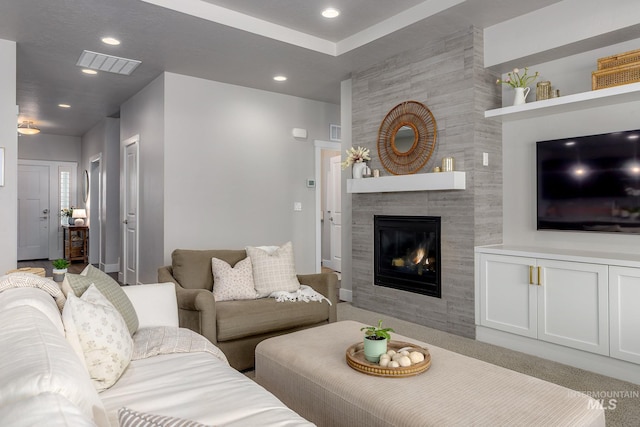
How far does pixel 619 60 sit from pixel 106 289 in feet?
11.7

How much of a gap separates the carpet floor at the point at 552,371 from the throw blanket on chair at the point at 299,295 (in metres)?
0.96

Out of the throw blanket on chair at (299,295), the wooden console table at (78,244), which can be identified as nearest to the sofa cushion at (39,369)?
the throw blanket on chair at (299,295)

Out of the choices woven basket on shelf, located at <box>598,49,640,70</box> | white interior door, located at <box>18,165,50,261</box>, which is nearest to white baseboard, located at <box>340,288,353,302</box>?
woven basket on shelf, located at <box>598,49,640,70</box>

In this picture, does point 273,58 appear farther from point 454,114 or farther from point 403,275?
point 403,275

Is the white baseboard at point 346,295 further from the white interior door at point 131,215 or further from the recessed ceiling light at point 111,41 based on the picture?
the recessed ceiling light at point 111,41

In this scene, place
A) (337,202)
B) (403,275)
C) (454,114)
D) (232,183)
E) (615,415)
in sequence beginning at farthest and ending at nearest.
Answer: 1. (337,202)
2. (232,183)
3. (403,275)
4. (454,114)
5. (615,415)

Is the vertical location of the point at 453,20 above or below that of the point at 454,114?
above

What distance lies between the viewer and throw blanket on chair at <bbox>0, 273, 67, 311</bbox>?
192 centimetres

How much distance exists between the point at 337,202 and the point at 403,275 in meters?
3.48

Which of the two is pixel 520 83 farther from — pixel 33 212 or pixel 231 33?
pixel 33 212

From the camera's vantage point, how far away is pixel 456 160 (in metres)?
3.86

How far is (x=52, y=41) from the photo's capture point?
156 inches

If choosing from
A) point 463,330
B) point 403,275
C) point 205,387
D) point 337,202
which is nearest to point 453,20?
point 403,275

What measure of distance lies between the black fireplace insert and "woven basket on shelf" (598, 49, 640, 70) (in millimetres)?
1714
